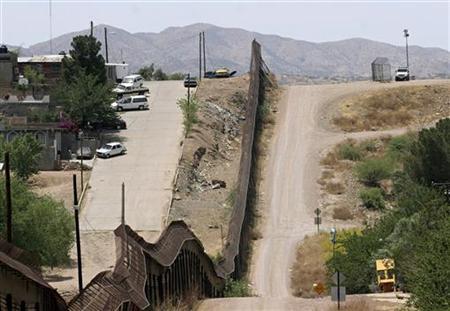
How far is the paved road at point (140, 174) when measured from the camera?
5979cm

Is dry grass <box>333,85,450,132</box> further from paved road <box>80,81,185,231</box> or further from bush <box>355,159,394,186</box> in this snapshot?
paved road <box>80,81,185,231</box>

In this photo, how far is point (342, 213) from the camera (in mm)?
65938

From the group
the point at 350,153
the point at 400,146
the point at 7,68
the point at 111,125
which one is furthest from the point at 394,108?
the point at 7,68

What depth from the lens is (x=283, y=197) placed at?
6988cm

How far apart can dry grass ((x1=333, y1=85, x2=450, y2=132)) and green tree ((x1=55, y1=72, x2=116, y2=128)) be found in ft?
61.3

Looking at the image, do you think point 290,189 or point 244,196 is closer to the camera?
point 244,196

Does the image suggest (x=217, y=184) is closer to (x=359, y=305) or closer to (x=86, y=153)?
(x=86, y=153)

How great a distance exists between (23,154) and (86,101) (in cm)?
1370

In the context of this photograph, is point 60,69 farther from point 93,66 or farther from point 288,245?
point 288,245

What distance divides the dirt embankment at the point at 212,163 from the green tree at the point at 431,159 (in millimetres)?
10564

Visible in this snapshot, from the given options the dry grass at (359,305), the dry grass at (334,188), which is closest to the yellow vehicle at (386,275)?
the dry grass at (359,305)

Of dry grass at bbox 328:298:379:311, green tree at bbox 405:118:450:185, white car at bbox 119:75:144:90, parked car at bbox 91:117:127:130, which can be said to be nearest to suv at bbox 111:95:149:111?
parked car at bbox 91:117:127:130

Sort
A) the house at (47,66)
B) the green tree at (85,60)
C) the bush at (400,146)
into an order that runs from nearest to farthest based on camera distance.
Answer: the bush at (400,146), the green tree at (85,60), the house at (47,66)

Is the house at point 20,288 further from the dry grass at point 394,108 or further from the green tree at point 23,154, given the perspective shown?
the dry grass at point 394,108
